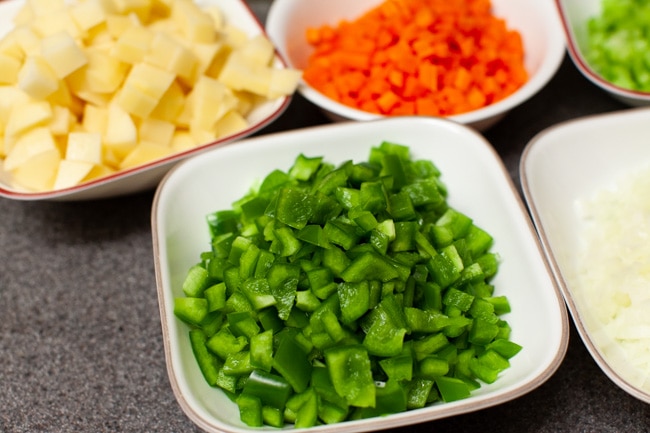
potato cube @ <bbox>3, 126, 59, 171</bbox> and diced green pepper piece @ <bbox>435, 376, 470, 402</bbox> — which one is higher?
potato cube @ <bbox>3, 126, 59, 171</bbox>

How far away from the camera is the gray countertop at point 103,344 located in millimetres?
1290

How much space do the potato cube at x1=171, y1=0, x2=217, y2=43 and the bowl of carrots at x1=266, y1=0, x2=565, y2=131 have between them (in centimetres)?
21

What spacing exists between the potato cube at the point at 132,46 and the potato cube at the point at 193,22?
118 millimetres

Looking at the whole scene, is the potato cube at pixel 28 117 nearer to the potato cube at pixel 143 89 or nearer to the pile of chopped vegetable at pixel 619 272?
the potato cube at pixel 143 89

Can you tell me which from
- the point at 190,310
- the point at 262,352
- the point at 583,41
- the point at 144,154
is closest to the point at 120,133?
the point at 144,154

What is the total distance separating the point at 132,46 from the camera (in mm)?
1544

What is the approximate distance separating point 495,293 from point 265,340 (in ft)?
1.58

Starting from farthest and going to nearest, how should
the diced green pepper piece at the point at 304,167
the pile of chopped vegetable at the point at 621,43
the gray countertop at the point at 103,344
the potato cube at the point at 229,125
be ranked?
the pile of chopped vegetable at the point at 621,43 < the potato cube at the point at 229,125 < the diced green pepper piece at the point at 304,167 < the gray countertop at the point at 103,344

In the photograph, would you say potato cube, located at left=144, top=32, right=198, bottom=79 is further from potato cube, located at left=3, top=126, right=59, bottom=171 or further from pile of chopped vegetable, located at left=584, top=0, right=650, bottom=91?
pile of chopped vegetable, located at left=584, top=0, right=650, bottom=91

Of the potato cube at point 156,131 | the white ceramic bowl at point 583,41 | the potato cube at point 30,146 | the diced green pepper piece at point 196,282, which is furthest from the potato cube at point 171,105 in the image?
the white ceramic bowl at point 583,41

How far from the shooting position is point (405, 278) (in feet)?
3.83

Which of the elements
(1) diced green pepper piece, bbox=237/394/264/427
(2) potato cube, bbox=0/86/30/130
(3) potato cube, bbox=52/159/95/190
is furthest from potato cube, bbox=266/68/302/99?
(1) diced green pepper piece, bbox=237/394/264/427

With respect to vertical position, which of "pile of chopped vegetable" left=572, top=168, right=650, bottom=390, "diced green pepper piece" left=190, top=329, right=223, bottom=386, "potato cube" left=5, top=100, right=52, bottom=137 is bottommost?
"pile of chopped vegetable" left=572, top=168, right=650, bottom=390

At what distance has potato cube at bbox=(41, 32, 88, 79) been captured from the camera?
1.49m
